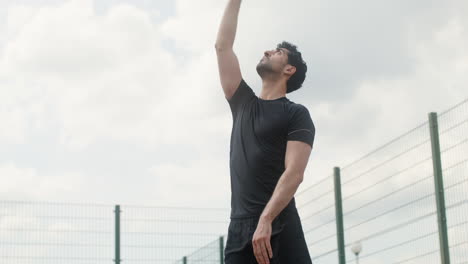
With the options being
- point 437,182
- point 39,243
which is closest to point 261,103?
point 437,182

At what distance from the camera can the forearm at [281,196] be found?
3.63 metres

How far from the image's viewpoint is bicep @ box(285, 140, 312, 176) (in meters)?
3.70

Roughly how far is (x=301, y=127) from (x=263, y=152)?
187 millimetres

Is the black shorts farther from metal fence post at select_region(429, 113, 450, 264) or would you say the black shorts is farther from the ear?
metal fence post at select_region(429, 113, 450, 264)

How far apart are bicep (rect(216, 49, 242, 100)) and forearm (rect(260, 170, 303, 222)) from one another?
23.2 inches

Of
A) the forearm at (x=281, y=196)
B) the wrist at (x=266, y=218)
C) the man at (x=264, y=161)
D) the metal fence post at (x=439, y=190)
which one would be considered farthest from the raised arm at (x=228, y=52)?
the metal fence post at (x=439, y=190)

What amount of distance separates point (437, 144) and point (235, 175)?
14.9ft

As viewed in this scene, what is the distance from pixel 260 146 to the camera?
3.82m

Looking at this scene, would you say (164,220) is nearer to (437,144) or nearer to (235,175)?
(437,144)

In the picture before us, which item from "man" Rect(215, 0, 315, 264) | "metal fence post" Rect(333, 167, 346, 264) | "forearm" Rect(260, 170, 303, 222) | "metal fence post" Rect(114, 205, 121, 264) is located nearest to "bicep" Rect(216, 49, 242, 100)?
"man" Rect(215, 0, 315, 264)

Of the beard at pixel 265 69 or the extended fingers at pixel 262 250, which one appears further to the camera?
the beard at pixel 265 69

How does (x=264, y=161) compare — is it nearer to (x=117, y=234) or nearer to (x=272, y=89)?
(x=272, y=89)

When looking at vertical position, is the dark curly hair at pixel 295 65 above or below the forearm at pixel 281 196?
above

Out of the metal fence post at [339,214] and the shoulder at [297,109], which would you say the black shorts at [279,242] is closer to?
the shoulder at [297,109]
